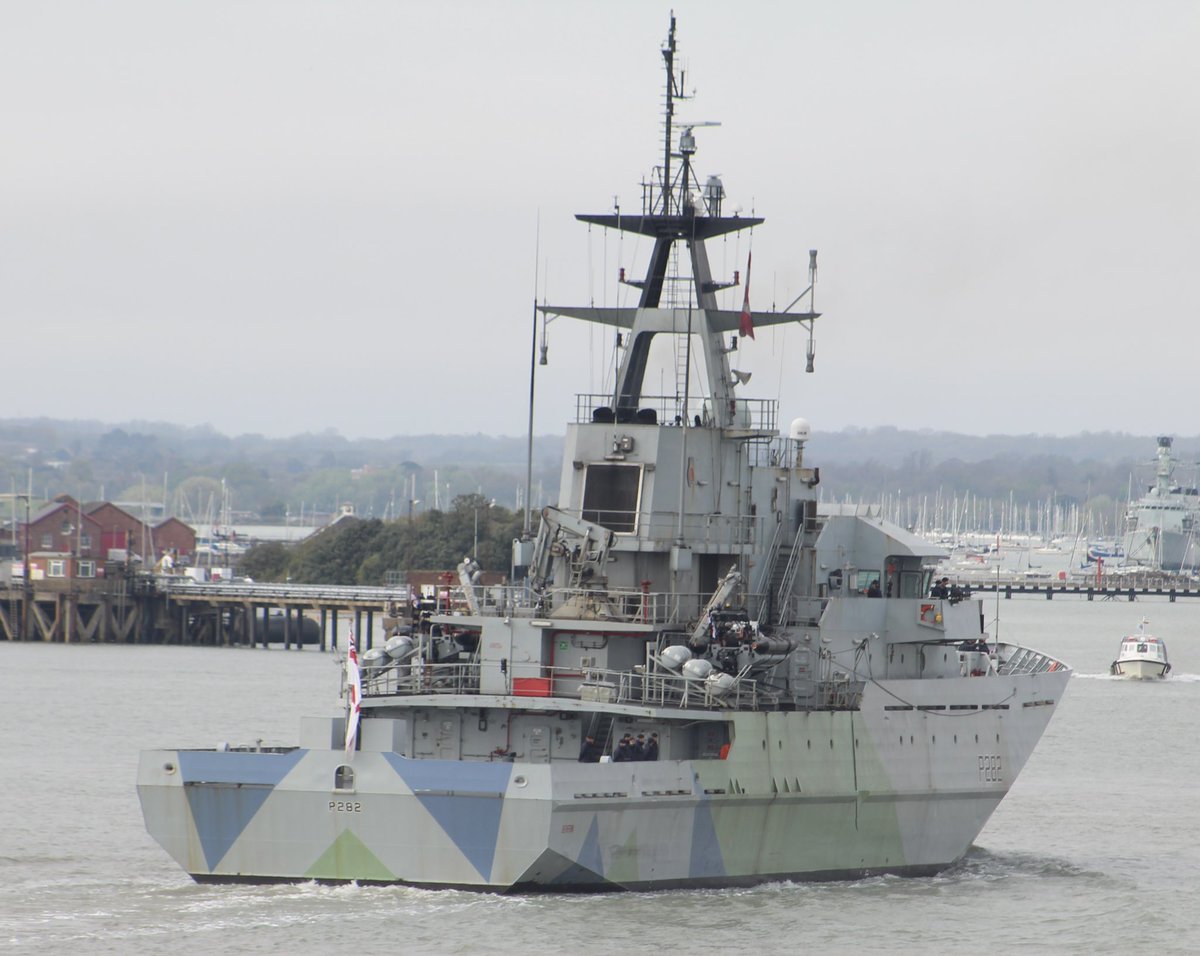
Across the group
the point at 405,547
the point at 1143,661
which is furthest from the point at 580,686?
the point at 405,547

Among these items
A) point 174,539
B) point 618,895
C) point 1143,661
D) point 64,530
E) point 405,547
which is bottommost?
point 618,895

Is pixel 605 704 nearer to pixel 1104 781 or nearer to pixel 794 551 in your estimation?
pixel 794 551

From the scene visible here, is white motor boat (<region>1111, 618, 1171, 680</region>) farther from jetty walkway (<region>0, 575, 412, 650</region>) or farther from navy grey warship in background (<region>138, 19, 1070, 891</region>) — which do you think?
navy grey warship in background (<region>138, 19, 1070, 891</region>)

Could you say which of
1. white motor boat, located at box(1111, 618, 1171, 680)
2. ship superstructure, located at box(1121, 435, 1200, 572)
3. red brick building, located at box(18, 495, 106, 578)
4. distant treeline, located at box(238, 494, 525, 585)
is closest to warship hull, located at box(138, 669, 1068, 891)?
white motor boat, located at box(1111, 618, 1171, 680)

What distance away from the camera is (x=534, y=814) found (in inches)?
927

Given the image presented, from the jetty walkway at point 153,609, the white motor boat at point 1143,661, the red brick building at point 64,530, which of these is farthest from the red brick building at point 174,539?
the white motor boat at point 1143,661

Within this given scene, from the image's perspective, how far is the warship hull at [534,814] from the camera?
23734 mm

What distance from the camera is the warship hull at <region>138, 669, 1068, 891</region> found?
934 inches

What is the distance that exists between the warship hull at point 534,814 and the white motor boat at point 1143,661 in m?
46.9

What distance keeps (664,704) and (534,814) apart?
2.68 m

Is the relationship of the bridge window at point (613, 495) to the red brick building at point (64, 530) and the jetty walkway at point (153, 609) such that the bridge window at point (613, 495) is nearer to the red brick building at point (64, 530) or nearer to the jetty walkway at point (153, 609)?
the jetty walkway at point (153, 609)

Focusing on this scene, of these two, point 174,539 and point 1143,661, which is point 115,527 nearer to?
point 174,539

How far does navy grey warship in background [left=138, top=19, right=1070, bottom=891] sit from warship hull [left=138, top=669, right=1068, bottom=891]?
1.2 inches

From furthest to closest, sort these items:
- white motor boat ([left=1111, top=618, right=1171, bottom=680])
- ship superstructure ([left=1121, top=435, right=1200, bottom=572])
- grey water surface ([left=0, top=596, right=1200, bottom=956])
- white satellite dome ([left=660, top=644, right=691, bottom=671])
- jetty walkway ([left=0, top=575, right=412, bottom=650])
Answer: ship superstructure ([left=1121, top=435, right=1200, bottom=572]) → jetty walkway ([left=0, top=575, right=412, bottom=650]) → white motor boat ([left=1111, top=618, right=1171, bottom=680]) → white satellite dome ([left=660, top=644, right=691, bottom=671]) → grey water surface ([left=0, top=596, right=1200, bottom=956])
